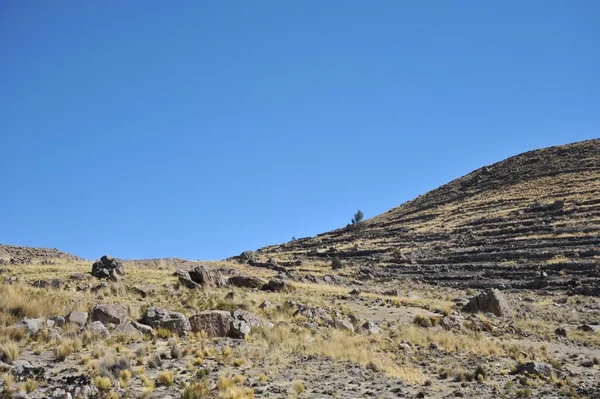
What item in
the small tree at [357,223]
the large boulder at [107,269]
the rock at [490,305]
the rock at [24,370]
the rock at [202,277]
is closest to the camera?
the rock at [24,370]

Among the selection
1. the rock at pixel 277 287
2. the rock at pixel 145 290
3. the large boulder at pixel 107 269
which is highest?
the large boulder at pixel 107 269

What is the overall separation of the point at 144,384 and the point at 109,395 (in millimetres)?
1013

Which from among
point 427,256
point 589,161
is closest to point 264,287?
point 427,256

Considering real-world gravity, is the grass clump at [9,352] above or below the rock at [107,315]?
below

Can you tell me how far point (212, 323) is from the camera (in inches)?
575

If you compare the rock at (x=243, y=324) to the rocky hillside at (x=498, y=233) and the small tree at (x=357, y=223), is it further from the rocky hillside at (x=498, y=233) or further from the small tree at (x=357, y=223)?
the small tree at (x=357, y=223)

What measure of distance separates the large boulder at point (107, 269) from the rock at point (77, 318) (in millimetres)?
10887

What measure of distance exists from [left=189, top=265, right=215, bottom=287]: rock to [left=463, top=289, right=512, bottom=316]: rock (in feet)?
46.2

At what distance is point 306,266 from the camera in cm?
5375

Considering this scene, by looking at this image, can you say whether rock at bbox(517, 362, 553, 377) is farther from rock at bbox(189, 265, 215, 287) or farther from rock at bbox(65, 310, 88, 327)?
rock at bbox(189, 265, 215, 287)

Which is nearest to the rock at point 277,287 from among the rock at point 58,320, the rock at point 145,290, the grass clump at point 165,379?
the rock at point 145,290

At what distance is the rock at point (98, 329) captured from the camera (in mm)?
12492

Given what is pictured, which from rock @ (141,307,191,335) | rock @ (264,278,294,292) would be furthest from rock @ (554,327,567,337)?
rock @ (141,307,191,335)

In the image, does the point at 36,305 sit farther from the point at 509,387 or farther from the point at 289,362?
the point at 509,387
